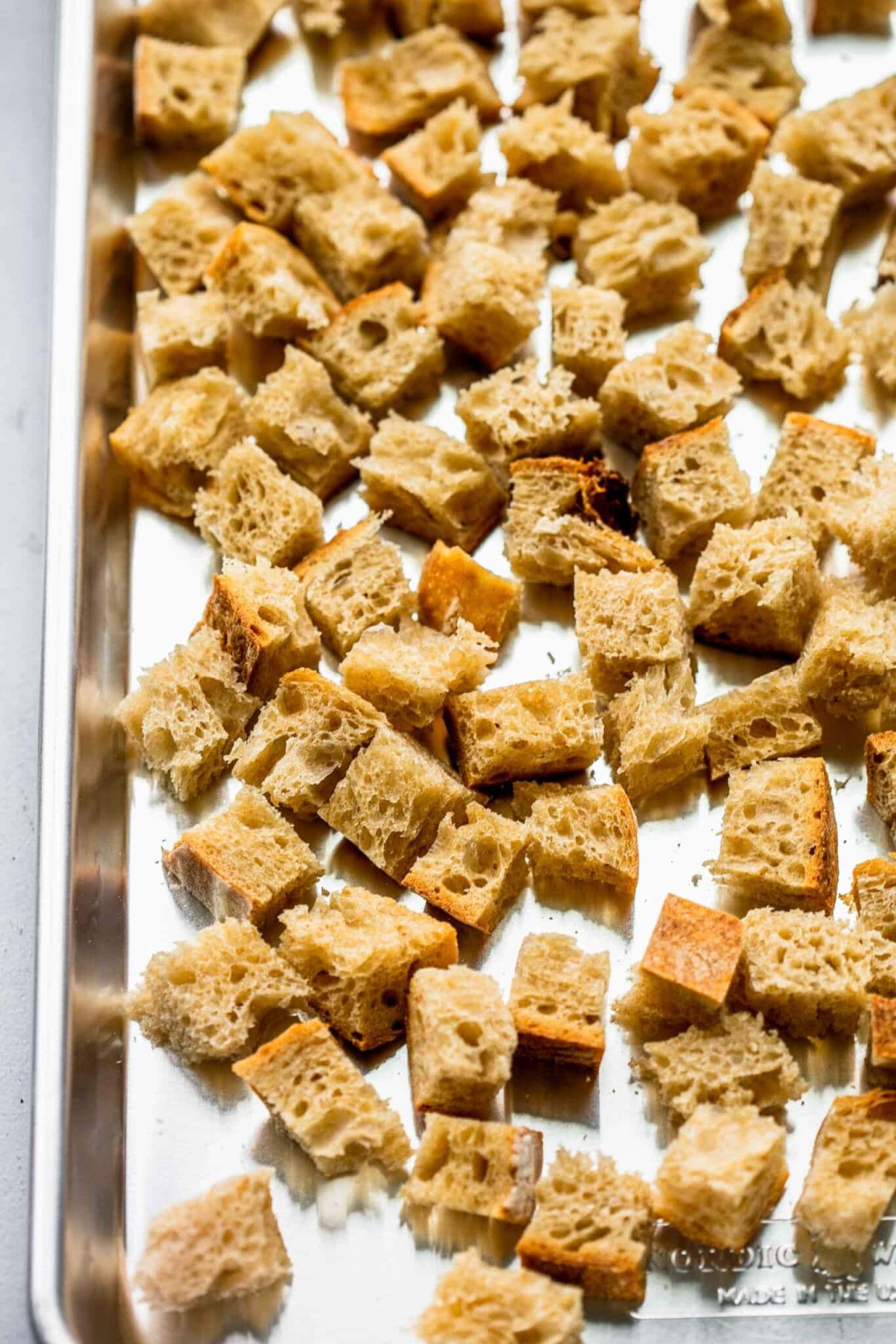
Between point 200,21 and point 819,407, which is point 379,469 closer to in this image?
point 819,407

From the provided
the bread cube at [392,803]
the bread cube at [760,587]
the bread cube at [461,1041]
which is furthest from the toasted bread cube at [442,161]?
the bread cube at [461,1041]

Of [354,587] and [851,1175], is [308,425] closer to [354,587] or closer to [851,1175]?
[354,587]

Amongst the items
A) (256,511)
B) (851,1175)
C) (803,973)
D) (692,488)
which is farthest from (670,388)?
(851,1175)

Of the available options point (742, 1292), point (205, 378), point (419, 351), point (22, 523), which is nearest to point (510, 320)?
point (419, 351)

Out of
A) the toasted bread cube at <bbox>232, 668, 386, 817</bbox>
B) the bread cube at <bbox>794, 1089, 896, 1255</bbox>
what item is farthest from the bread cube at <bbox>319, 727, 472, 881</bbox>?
the bread cube at <bbox>794, 1089, 896, 1255</bbox>

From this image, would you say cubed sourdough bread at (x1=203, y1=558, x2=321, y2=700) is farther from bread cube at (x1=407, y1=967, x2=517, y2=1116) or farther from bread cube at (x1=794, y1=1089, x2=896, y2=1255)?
bread cube at (x1=794, y1=1089, x2=896, y2=1255)

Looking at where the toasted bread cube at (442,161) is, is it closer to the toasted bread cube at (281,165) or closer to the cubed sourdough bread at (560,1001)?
the toasted bread cube at (281,165)
